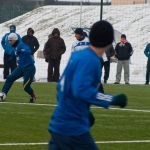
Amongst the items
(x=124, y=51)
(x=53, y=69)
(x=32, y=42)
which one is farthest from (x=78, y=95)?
(x=53, y=69)

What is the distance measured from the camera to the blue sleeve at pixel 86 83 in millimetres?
5852

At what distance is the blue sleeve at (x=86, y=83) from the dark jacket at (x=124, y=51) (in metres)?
19.5

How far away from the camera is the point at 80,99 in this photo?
5.92 meters

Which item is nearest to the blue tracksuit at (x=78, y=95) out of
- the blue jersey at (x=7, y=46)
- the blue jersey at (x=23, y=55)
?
the blue jersey at (x=23, y=55)

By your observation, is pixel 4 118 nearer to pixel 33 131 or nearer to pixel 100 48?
pixel 33 131

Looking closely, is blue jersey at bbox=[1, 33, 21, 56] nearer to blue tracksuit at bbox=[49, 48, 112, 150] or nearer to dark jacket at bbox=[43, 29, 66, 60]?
dark jacket at bbox=[43, 29, 66, 60]

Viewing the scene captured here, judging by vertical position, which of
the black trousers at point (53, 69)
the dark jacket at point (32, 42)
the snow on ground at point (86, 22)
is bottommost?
the black trousers at point (53, 69)

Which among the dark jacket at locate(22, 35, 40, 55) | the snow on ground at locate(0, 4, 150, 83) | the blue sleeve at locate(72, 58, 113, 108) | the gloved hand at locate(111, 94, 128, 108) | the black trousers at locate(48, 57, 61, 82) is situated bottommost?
the black trousers at locate(48, 57, 61, 82)

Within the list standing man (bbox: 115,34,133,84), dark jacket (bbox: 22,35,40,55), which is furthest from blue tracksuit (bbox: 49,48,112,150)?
standing man (bbox: 115,34,133,84)

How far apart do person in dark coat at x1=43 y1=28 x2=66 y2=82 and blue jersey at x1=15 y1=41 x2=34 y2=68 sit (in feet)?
29.2

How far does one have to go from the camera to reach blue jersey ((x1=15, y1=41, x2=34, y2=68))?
616 inches

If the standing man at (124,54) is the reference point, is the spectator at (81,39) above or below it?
above

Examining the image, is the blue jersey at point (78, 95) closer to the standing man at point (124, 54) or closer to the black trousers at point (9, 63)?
the black trousers at point (9, 63)

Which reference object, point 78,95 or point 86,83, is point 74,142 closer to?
point 78,95
